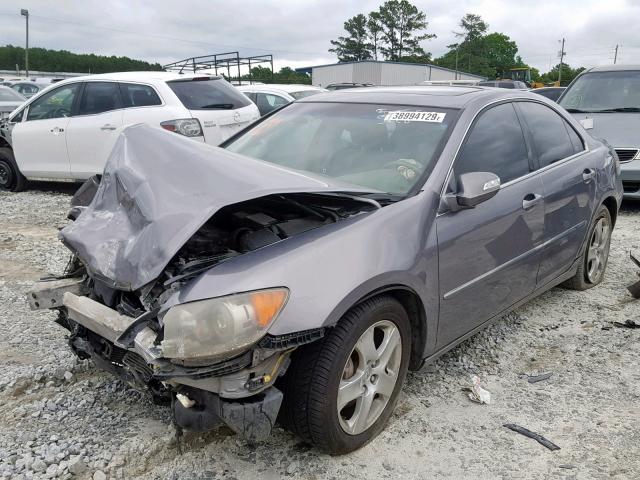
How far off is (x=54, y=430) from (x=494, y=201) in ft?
8.43

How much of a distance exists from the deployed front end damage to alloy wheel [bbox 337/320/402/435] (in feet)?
1.19

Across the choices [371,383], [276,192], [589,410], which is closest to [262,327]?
[276,192]

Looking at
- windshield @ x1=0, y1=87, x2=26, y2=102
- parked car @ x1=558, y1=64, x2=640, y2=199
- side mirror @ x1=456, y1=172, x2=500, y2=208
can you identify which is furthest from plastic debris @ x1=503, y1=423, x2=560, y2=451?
windshield @ x1=0, y1=87, x2=26, y2=102

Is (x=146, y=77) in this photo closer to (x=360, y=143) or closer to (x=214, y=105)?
(x=214, y=105)

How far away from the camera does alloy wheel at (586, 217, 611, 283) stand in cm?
470

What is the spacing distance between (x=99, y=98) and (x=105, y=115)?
35 centimetres

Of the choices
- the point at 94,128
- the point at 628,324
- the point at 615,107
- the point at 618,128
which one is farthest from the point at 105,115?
the point at 615,107

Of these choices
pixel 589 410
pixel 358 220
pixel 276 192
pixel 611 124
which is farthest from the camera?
pixel 611 124

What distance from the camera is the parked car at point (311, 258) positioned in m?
2.22

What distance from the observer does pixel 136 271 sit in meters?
2.44

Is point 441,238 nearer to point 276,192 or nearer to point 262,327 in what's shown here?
point 276,192

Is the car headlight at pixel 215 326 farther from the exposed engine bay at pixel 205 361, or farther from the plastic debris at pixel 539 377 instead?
the plastic debris at pixel 539 377

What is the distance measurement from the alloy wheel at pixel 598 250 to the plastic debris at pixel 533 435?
7.25 feet

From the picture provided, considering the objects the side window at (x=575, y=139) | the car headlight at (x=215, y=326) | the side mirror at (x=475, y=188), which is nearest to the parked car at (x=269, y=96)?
the side window at (x=575, y=139)
